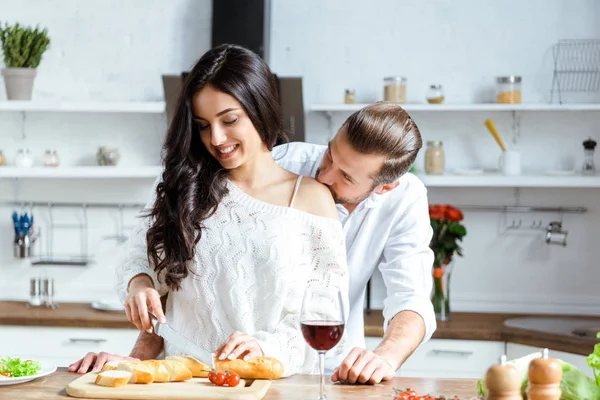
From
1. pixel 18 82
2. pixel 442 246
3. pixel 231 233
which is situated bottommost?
pixel 442 246

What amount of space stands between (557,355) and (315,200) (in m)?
1.89

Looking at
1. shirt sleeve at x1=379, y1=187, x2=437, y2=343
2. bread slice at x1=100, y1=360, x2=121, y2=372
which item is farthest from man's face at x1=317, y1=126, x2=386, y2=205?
bread slice at x1=100, y1=360, x2=121, y2=372

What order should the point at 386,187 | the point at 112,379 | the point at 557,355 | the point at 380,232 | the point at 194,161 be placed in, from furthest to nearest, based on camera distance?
the point at 557,355
the point at 380,232
the point at 386,187
the point at 194,161
the point at 112,379

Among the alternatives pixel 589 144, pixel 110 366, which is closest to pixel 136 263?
pixel 110 366

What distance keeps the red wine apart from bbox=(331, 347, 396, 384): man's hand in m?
0.25

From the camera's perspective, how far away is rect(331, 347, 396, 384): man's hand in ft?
6.12

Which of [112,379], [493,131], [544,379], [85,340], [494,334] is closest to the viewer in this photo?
[544,379]

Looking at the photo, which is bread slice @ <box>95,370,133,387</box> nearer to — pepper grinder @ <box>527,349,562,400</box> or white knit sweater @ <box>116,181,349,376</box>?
white knit sweater @ <box>116,181,349,376</box>

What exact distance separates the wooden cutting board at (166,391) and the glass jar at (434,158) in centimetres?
258

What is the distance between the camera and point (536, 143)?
4340mm

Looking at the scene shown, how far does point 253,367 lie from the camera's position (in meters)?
1.83

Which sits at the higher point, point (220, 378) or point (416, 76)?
point (416, 76)

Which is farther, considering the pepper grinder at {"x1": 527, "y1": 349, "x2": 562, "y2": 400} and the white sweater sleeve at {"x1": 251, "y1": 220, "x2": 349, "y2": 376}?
the white sweater sleeve at {"x1": 251, "y1": 220, "x2": 349, "y2": 376}

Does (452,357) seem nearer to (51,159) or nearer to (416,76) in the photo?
(416,76)
